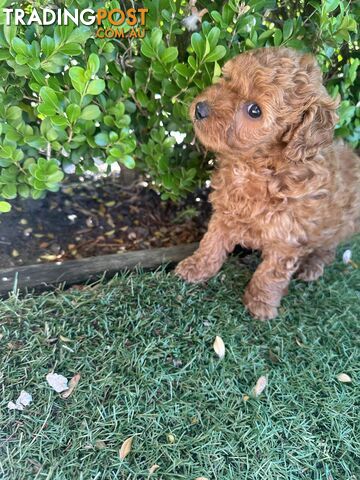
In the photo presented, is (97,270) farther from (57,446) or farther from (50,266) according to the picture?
(57,446)

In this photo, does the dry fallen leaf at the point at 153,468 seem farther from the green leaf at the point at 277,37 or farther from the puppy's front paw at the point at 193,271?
the green leaf at the point at 277,37

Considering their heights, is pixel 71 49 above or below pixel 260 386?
above

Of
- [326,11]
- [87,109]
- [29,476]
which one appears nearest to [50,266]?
[87,109]

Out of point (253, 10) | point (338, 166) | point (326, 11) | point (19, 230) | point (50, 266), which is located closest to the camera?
point (326, 11)

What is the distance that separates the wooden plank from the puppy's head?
1.18m

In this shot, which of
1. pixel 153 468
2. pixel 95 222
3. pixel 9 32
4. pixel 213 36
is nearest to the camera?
pixel 9 32

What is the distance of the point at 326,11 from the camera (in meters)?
2.42

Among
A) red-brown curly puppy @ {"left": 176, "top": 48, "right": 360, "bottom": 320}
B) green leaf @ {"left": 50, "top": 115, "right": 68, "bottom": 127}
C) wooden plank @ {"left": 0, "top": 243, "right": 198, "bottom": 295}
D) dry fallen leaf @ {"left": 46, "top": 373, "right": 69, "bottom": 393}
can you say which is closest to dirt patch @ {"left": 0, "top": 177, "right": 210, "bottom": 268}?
wooden plank @ {"left": 0, "top": 243, "right": 198, "bottom": 295}

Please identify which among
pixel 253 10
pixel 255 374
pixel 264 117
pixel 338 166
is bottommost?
pixel 255 374

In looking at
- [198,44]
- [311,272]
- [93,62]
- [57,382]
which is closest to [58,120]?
[93,62]

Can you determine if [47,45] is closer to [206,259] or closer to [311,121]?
[311,121]

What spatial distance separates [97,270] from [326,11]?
84.7 inches

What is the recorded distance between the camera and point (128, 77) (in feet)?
9.07

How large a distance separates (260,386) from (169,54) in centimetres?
202
